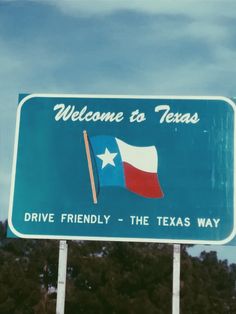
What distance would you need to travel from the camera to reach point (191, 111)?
8094 millimetres

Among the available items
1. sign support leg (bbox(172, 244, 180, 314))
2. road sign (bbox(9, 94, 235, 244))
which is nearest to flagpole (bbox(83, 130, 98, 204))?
road sign (bbox(9, 94, 235, 244))

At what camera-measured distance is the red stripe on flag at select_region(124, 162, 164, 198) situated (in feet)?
26.0

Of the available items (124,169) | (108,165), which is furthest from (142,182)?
(108,165)

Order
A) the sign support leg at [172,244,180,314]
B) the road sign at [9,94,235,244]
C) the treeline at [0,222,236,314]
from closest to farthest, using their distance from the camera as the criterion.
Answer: the sign support leg at [172,244,180,314] → the road sign at [9,94,235,244] → the treeline at [0,222,236,314]

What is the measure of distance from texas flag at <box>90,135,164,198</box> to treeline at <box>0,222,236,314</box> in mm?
25288

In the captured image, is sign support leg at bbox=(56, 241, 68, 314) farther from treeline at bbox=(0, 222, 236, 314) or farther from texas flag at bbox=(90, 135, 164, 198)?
treeline at bbox=(0, 222, 236, 314)

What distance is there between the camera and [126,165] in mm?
8188

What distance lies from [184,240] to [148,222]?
0.51 m

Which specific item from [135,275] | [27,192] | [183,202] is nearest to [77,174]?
[27,192]

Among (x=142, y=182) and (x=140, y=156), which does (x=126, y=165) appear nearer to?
(x=140, y=156)

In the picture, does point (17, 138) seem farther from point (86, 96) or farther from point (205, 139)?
point (205, 139)

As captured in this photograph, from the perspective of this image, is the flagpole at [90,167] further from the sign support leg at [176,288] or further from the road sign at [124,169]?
the sign support leg at [176,288]

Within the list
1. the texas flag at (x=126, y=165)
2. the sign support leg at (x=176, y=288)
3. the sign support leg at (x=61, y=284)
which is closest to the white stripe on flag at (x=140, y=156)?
the texas flag at (x=126, y=165)

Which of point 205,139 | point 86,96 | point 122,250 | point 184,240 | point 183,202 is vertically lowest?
point 184,240
